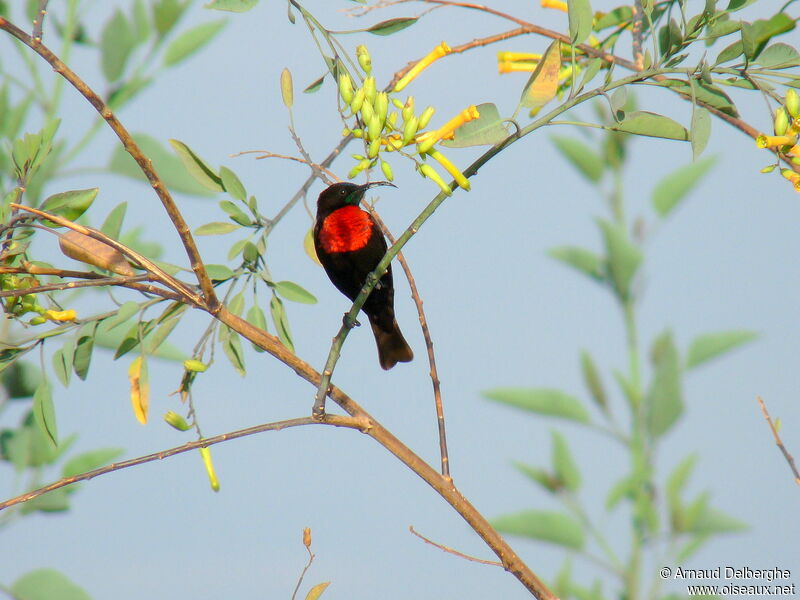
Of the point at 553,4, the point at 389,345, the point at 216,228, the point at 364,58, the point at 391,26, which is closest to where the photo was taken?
the point at 364,58

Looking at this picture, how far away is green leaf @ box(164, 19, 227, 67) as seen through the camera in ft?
9.75

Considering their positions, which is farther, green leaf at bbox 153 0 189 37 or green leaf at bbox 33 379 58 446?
green leaf at bbox 153 0 189 37

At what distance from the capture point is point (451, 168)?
4.98ft

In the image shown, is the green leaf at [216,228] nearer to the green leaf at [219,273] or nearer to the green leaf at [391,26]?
the green leaf at [219,273]

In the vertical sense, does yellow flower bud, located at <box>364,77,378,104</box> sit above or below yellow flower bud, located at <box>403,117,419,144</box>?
above

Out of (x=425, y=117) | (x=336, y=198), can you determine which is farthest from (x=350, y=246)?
(x=425, y=117)

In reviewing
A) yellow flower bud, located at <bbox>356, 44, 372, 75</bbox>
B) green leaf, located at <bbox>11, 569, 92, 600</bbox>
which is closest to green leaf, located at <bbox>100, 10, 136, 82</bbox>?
yellow flower bud, located at <bbox>356, 44, 372, 75</bbox>

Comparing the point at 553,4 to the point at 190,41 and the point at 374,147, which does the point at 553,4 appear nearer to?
the point at 374,147

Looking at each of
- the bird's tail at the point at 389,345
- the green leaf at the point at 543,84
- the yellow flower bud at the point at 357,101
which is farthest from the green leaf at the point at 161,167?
the bird's tail at the point at 389,345

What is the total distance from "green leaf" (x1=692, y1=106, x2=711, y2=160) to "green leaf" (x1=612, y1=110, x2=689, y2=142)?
25 millimetres

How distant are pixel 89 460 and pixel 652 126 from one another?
226 centimetres

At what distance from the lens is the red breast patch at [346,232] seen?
3.41m

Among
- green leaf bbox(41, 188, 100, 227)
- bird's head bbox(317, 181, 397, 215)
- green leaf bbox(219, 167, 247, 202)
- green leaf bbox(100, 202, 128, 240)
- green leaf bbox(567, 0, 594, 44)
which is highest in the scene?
bird's head bbox(317, 181, 397, 215)

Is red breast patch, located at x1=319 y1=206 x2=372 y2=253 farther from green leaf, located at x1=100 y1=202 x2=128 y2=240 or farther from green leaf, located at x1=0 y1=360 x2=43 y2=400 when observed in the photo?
green leaf, located at x1=100 y1=202 x2=128 y2=240
